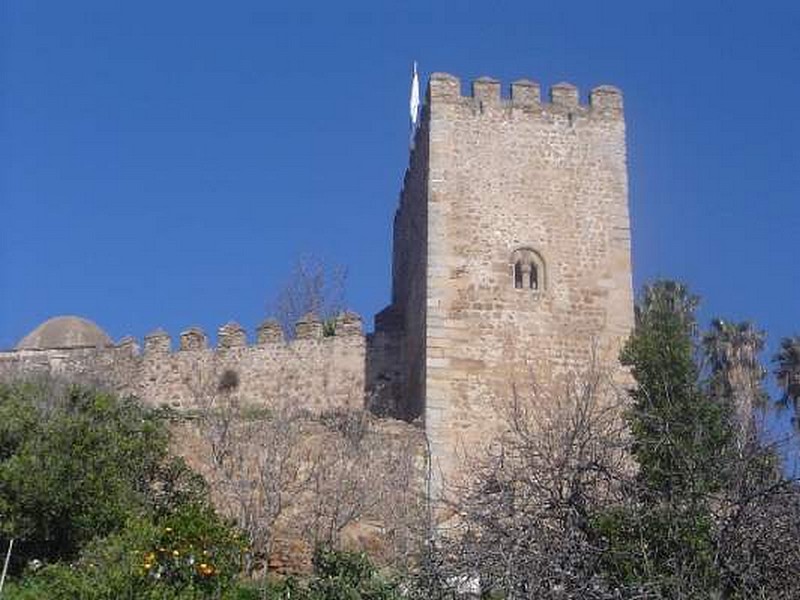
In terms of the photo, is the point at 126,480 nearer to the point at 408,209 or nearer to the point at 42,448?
the point at 42,448

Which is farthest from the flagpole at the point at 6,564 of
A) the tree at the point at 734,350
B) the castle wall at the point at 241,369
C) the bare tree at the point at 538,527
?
the tree at the point at 734,350

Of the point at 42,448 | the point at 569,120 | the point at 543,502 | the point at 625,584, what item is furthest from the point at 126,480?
the point at 569,120

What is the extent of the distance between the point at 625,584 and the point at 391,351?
486 inches

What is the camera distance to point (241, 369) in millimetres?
23797

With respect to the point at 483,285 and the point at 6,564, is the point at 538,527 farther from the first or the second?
the point at 483,285

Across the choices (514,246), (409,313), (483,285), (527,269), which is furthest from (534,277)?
(409,313)

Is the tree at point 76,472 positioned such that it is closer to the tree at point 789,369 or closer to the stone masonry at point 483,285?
the stone masonry at point 483,285

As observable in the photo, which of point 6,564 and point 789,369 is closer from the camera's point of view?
point 6,564

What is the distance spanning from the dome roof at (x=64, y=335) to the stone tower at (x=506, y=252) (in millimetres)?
8763

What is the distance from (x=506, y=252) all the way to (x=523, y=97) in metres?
3.00

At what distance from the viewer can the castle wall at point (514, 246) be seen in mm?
20188

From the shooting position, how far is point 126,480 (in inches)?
624

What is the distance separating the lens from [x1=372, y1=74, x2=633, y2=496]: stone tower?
20219 millimetres

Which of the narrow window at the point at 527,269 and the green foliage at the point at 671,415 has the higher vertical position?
the narrow window at the point at 527,269
